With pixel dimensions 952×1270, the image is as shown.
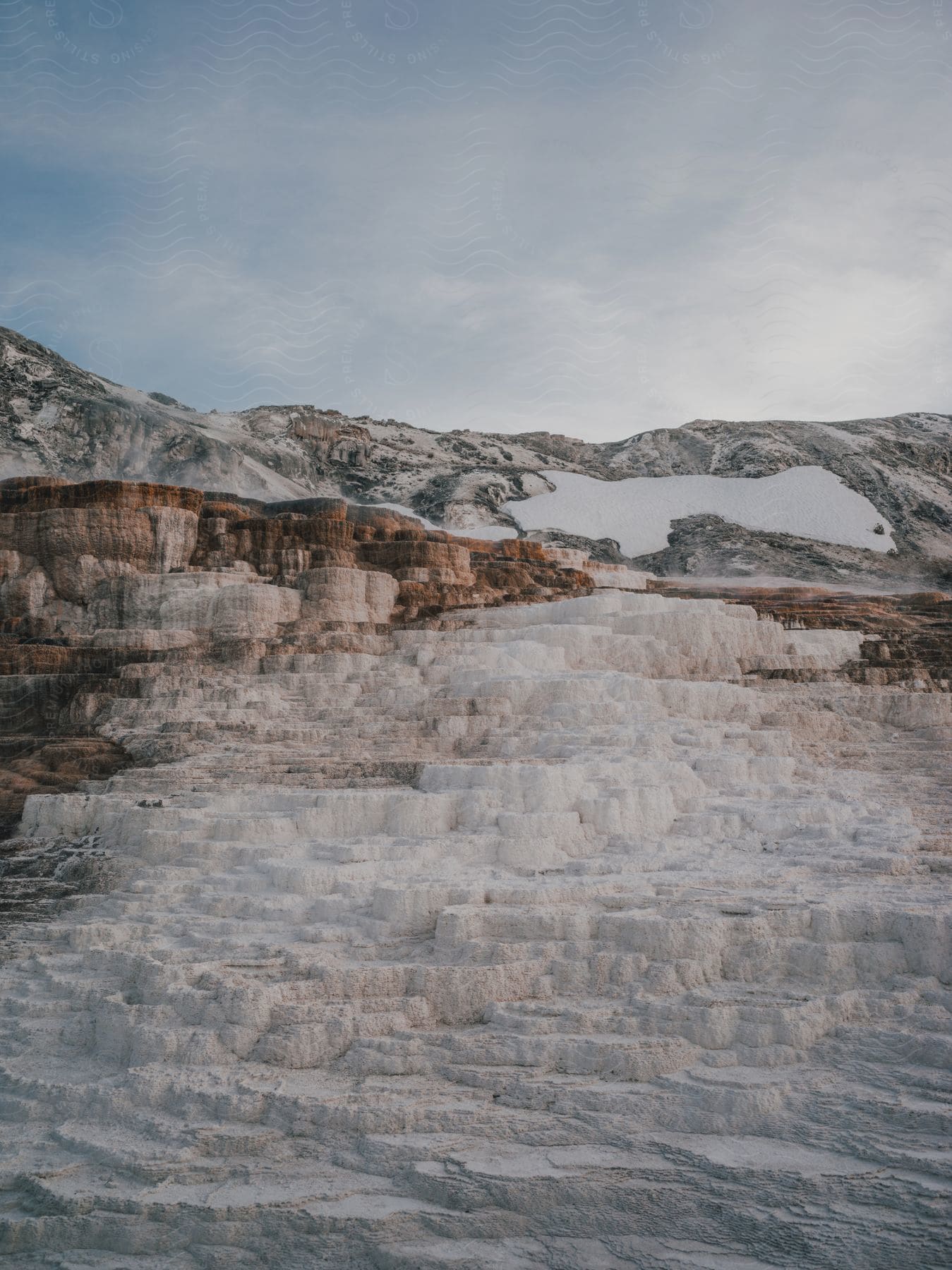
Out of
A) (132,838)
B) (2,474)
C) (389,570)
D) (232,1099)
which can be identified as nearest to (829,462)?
(389,570)

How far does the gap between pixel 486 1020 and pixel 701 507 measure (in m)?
21.5

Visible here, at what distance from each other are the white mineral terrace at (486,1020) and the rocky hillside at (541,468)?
1545 centimetres

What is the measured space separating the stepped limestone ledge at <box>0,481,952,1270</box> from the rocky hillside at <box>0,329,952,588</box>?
13.3 m

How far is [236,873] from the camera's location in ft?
19.7

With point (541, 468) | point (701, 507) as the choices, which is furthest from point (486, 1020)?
point (541, 468)

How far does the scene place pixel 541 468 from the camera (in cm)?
2700

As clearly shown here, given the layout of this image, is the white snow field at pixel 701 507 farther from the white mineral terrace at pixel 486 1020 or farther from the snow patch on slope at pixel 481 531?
the white mineral terrace at pixel 486 1020

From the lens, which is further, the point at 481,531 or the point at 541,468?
the point at 541,468

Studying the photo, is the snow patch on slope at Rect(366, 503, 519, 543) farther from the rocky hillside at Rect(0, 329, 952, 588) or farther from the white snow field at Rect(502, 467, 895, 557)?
the white snow field at Rect(502, 467, 895, 557)

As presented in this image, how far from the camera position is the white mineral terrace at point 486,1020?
349cm

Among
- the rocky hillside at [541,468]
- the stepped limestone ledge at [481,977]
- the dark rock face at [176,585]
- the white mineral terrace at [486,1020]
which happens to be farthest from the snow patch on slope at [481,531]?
the white mineral terrace at [486,1020]

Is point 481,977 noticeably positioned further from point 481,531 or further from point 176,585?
point 481,531

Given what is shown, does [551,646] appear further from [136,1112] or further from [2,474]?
[2,474]

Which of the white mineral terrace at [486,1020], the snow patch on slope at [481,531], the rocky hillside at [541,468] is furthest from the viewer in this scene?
the snow patch on slope at [481,531]
